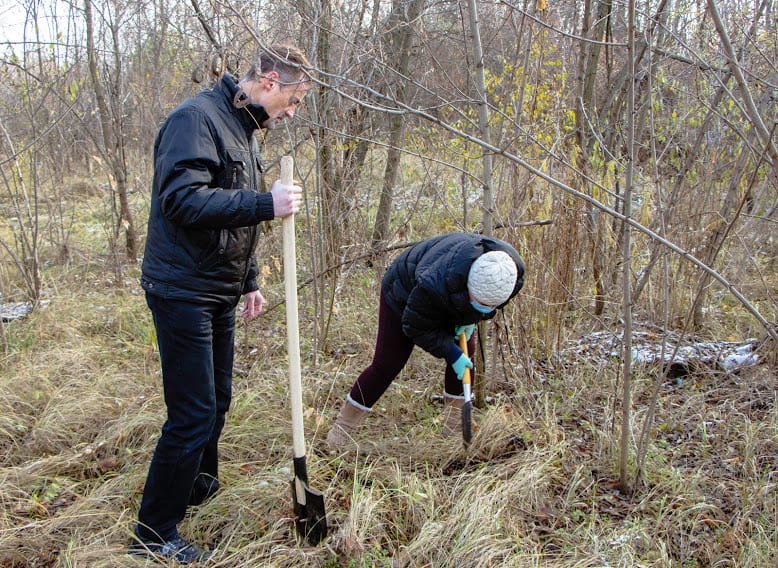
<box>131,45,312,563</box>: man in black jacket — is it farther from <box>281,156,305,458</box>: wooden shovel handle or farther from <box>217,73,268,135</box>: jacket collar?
<box>281,156,305,458</box>: wooden shovel handle

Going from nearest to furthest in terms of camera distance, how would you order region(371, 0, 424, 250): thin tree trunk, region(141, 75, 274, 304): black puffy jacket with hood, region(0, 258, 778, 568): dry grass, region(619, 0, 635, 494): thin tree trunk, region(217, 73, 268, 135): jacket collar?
region(141, 75, 274, 304): black puffy jacket with hood < region(619, 0, 635, 494): thin tree trunk < region(217, 73, 268, 135): jacket collar < region(0, 258, 778, 568): dry grass < region(371, 0, 424, 250): thin tree trunk

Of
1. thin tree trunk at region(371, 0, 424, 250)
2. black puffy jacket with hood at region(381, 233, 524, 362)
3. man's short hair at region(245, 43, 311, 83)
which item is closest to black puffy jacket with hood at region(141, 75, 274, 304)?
man's short hair at region(245, 43, 311, 83)

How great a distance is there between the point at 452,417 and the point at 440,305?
0.86 meters

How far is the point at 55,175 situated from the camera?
707 cm

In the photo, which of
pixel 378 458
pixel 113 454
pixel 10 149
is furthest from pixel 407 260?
pixel 10 149

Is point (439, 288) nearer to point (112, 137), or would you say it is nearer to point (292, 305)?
point (292, 305)

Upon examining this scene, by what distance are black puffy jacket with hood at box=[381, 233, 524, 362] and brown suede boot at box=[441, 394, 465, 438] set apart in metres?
0.50

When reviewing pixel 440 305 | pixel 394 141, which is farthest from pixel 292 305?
pixel 394 141

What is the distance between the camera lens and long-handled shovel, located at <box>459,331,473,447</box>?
292 cm

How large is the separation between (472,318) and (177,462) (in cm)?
135

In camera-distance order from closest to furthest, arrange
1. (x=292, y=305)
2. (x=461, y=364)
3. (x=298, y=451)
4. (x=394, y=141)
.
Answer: (x=292, y=305) → (x=298, y=451) → (x=461, y=364) → (x=394, y=141)

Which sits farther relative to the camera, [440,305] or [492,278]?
[440,305]

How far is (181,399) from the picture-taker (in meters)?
2.24

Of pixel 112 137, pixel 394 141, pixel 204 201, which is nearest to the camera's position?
pixel 204 201
